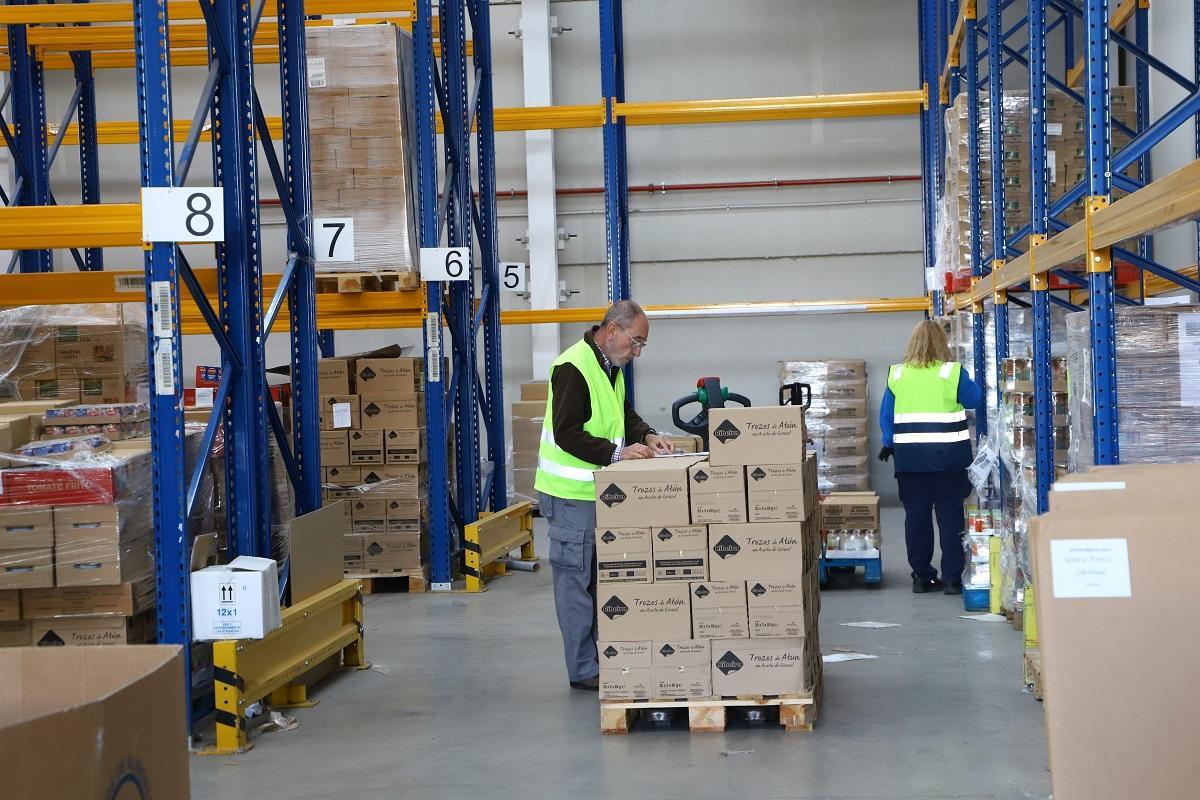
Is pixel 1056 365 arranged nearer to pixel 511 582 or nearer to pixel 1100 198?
pixel 1100 198

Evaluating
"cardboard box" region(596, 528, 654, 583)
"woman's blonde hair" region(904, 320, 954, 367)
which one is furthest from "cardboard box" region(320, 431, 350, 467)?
"cardboard box" region(596, 528, 654, 583)

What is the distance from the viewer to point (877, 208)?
48.5 feet

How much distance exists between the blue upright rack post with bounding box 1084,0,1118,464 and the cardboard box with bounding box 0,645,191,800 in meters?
3.84

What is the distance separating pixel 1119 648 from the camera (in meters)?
2.03

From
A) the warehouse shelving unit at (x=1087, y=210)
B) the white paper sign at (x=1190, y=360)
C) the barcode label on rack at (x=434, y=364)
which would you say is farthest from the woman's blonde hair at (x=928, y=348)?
the white paper sign at (x=1190, y=360)

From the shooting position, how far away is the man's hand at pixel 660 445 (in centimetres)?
615

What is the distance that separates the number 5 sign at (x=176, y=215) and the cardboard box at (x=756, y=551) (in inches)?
93.8

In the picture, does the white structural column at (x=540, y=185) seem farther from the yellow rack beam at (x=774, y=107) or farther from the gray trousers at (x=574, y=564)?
the gray trousers at (x=574, y=564)

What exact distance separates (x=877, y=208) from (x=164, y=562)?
10970mm

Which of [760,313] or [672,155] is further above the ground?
[672,155]

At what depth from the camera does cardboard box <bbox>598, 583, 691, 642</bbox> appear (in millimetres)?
5434

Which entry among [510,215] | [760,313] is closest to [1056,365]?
[760,313]

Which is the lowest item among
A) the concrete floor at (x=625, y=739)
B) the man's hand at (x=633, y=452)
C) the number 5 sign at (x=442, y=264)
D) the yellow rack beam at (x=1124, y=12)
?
the concrete floor at (x=625, y=739)

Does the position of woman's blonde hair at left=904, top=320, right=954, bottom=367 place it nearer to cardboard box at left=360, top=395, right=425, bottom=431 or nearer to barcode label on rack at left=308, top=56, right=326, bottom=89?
cardboard box at left=360, top=395, right=425, bottom=431
